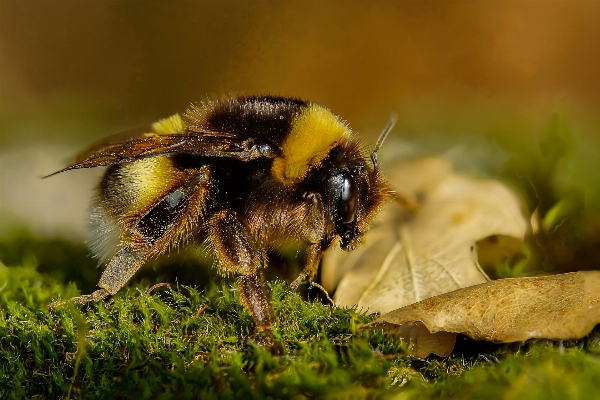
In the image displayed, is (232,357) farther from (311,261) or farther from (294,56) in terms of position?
(294,56)

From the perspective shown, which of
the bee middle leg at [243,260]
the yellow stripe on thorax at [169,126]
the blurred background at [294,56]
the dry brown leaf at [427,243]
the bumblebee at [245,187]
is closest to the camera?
the bee middle leg at [243,260]

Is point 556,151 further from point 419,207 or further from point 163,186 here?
point 163,186

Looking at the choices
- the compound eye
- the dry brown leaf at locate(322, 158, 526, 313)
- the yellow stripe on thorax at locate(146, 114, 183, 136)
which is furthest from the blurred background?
the compound eye

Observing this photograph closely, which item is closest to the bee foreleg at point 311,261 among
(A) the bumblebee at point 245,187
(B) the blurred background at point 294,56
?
(A) the bumblebee at point 245,187

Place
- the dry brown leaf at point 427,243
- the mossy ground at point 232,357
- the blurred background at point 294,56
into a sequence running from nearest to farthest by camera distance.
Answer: the mossy ground at point 232,357, the dry brown leaf at point 427,243, the blurred background at point 294,56

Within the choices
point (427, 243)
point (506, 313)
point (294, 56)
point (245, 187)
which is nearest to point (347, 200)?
point (245, 187)

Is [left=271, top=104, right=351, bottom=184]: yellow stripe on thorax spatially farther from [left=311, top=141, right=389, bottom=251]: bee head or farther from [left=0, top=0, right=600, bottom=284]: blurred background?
[left=0, top=0, right=600, bottom=284]: blurred background

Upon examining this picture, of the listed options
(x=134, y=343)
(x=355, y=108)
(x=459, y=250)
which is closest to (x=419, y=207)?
(x=459, y=250)

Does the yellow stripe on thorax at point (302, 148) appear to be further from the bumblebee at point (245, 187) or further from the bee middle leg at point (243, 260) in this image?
the bee middle leg at point (243, 260)
